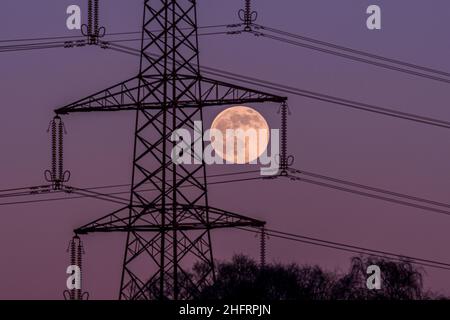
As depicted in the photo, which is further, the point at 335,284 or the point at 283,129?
the point at 335,284

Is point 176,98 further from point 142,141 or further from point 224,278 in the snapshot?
point 224,278

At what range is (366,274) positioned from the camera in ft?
359

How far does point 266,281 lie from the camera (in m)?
98.5
